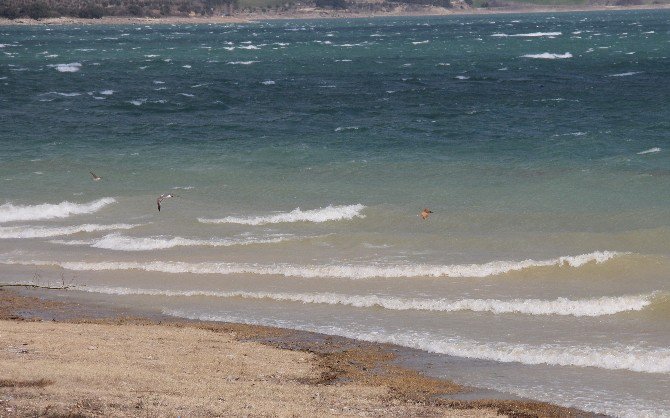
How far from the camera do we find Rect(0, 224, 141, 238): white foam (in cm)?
2278

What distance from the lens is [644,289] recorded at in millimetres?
17094

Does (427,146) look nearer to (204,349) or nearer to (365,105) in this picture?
(365,105)

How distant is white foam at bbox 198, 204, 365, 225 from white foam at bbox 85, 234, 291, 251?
5.30 feet

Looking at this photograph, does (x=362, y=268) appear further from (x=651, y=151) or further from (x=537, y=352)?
(x=651, y=151)

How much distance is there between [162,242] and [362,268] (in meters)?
4.98

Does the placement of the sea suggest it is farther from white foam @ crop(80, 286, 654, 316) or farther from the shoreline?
the shoreline

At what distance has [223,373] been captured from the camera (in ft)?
41.3

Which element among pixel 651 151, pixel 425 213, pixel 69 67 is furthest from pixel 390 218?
pixel 69 67

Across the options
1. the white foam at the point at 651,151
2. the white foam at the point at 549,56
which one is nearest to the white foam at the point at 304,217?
the white foam at the point at 651,151

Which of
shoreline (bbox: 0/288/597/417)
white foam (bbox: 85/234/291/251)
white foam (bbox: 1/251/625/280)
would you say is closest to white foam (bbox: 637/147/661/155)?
white foam (bbox: 1/251/625/280)

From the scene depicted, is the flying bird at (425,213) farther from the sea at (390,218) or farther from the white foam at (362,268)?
the white foam at (362,268)

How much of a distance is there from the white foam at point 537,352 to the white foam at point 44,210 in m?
11.9

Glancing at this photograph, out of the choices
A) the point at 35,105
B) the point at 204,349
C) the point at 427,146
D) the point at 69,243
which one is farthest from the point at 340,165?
the point at 35,105

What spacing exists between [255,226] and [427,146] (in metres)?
10.9
